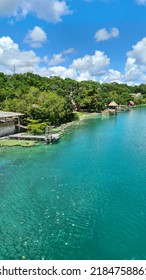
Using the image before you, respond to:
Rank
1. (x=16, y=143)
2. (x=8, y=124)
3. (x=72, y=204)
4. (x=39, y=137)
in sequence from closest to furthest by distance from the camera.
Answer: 1. (x=72, y=204)
2. (x=16, y=143)
3. (x=39, y=137)
4. (x=8, y=124)

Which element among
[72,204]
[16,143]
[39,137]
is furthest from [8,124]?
[72,204]

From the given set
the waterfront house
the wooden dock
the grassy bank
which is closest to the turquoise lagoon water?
the grassy bank

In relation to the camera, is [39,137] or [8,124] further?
[8,124]

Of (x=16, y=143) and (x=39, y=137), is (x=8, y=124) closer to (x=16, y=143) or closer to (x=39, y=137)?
(x=39, y=137)

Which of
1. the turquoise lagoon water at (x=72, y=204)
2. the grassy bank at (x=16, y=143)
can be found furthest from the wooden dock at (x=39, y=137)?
the turquoise lagoon water at (x=72, y=204)

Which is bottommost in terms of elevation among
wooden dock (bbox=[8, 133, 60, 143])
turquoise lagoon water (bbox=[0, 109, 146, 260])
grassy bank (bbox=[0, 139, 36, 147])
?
turquoise lagoon water (bbox=[0, 109, 146, 260])

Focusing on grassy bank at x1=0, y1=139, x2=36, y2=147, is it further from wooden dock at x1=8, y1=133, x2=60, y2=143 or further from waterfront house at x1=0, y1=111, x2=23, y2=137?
waterfront house at x1=0, y1=111, x2=23, y2=137

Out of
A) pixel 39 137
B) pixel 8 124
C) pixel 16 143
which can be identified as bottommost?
pixel 16 143

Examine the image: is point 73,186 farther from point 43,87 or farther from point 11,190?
point 43,87

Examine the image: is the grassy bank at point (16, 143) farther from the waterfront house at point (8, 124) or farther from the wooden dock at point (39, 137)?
the waterfront house at point (8, 124)

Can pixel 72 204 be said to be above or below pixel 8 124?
below
